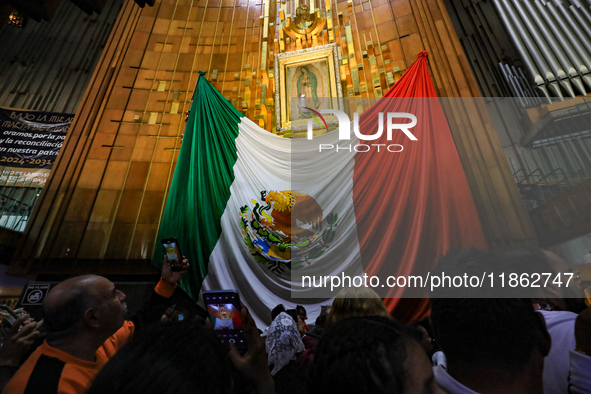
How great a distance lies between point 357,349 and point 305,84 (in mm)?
4549

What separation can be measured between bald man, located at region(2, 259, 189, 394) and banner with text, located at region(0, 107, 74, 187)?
17.9 ft

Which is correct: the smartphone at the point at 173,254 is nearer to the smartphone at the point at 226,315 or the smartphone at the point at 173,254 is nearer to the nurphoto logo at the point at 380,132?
the smartphone at the point at 226,315

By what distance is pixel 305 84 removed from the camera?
4.75 m

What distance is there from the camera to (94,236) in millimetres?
3865

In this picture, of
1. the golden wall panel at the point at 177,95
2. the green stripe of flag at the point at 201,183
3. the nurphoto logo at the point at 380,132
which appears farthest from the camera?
the golden wall panel at the point at 177,95

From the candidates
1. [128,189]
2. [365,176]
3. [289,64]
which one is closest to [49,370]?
[365,176]

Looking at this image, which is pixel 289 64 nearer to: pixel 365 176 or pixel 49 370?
pixel 365 176

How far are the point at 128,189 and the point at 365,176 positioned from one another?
2993mm

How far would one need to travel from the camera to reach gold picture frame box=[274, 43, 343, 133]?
178 inches

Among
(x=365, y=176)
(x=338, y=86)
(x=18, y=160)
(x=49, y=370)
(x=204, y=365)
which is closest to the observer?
(x=204, y=365)

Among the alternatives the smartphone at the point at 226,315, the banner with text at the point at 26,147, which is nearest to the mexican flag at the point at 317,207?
the smartphone at the point at 226,315

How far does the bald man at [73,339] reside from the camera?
1030mm

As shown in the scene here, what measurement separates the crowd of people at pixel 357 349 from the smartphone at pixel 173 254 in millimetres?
530

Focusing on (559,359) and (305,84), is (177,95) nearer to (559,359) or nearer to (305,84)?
(305,84)
